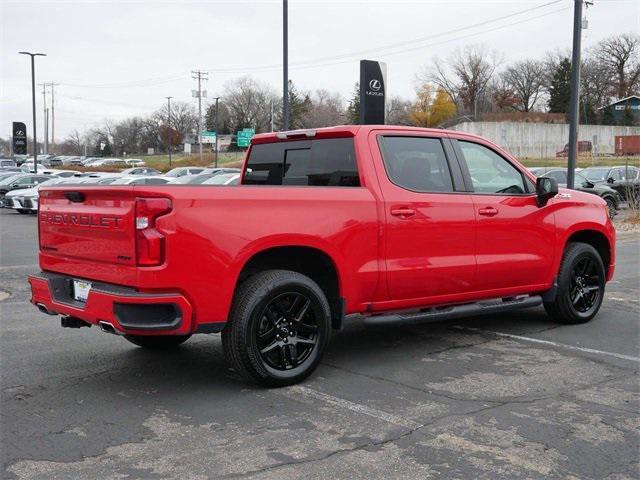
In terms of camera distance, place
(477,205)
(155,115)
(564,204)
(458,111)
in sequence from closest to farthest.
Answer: (477,205), (564,204), (458,111), (155,115)

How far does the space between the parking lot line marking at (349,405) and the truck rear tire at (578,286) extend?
3.19 meters

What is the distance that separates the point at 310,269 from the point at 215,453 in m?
1.99

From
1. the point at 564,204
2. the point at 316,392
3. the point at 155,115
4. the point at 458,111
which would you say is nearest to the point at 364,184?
the point at 316,392

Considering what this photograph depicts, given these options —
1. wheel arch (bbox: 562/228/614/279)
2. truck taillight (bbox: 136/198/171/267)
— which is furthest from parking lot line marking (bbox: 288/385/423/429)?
wheel arch (bbox: 562/228/614/279)

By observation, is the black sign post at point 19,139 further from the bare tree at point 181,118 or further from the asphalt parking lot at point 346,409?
the bare tree at point 181,118

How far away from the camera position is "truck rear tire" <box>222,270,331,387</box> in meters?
4.83

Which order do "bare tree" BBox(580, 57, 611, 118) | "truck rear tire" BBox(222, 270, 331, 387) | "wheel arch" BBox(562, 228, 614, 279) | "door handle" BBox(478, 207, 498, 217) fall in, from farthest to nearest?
"bare tree" BBox(580, 57, 611, 118)
"wheel arch" BBox(562, 228, 614, 279)
"door handle" BBox(478, 207, 498, 217)
"truck rear tire" BBox(222, 270, 331, 387)

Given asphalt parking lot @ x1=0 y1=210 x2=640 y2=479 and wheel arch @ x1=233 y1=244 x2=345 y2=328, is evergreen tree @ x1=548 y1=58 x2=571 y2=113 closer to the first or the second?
asphalt parking lot @ x1=0 y1=210 x2=640 y2=479

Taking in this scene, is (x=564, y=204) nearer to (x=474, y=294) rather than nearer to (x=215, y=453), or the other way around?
(x=474, y=294)

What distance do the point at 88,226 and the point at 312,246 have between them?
1.58m

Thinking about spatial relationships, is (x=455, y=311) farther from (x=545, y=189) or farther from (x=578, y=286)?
(x=578, y=286)

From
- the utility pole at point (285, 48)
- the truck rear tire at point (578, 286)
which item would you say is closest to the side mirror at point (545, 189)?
the truck rear tire at point (578, 286)

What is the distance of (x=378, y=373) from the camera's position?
5.52 m

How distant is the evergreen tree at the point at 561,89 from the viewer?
9612cm
